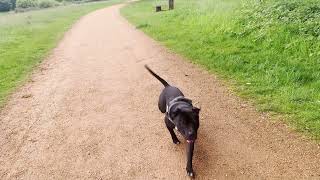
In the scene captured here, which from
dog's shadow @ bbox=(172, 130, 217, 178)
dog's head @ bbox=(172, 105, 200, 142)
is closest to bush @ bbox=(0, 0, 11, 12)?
dog's shadow @ bbox=(172, 130, 217, 178)

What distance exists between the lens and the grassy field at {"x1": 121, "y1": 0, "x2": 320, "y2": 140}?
7773 millimetres

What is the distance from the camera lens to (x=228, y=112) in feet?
24.9

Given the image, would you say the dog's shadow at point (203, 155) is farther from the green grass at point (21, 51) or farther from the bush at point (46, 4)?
the bush at point (46, 4)

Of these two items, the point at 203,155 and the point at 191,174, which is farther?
the point at 203,155

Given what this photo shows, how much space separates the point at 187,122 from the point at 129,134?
1.95 metres

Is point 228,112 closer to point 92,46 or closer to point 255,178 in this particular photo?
point 255,178

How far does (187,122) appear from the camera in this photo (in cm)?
518

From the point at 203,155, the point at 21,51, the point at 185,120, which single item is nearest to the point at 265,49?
the point at 203,155

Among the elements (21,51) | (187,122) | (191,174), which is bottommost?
(21,51)

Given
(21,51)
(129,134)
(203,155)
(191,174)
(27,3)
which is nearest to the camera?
(191,174)

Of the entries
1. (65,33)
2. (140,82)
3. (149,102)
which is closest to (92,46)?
(65,33)

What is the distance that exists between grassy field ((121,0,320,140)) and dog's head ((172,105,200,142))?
94.2 inches

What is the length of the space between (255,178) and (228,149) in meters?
0.86

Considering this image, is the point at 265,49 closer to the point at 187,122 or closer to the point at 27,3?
the point at 187,122
